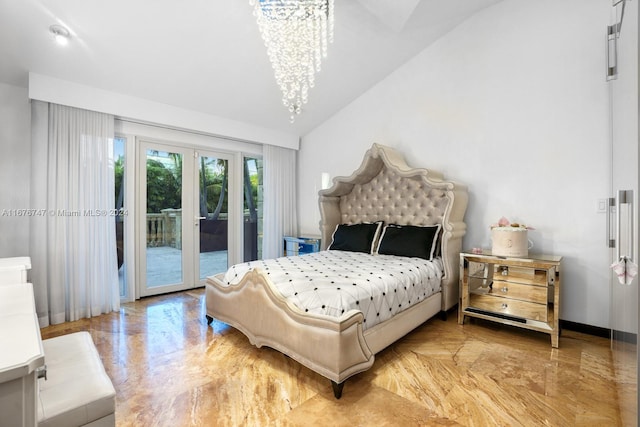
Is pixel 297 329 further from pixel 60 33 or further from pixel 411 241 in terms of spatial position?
pixel 60 33

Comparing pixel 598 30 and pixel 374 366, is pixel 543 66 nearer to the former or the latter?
pixel 598 30

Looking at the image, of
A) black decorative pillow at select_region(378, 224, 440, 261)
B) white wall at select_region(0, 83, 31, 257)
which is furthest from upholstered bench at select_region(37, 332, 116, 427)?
black decorative pillow at select_region(378, 224, 440, 261)

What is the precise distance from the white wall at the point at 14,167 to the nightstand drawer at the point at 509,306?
14.0 ft

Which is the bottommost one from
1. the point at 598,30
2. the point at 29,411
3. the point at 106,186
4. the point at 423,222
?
the point at 29,411

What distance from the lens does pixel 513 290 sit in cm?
266

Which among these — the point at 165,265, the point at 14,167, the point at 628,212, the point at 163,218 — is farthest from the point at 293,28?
the point at 165,265

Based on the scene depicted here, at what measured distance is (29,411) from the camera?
2.15 ft

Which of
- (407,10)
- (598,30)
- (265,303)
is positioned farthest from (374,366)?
(598,30)

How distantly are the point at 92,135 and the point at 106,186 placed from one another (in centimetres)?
53

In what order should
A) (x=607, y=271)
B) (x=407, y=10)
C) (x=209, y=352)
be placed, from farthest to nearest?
(x=407, y=10) → (x=607, y=271) → (x=209, y=352)

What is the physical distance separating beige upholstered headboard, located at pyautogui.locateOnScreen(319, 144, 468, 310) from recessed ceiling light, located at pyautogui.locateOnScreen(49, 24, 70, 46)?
2928 millimetres

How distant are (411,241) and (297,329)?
1.71 m

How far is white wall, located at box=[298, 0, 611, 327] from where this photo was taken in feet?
8.77

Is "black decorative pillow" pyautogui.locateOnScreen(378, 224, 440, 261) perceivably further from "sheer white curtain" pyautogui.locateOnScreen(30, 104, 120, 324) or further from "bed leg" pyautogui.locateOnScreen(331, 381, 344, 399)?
"sheer white curtain" pyautogui.locateOnScreen(30, 104, 120, 324)
